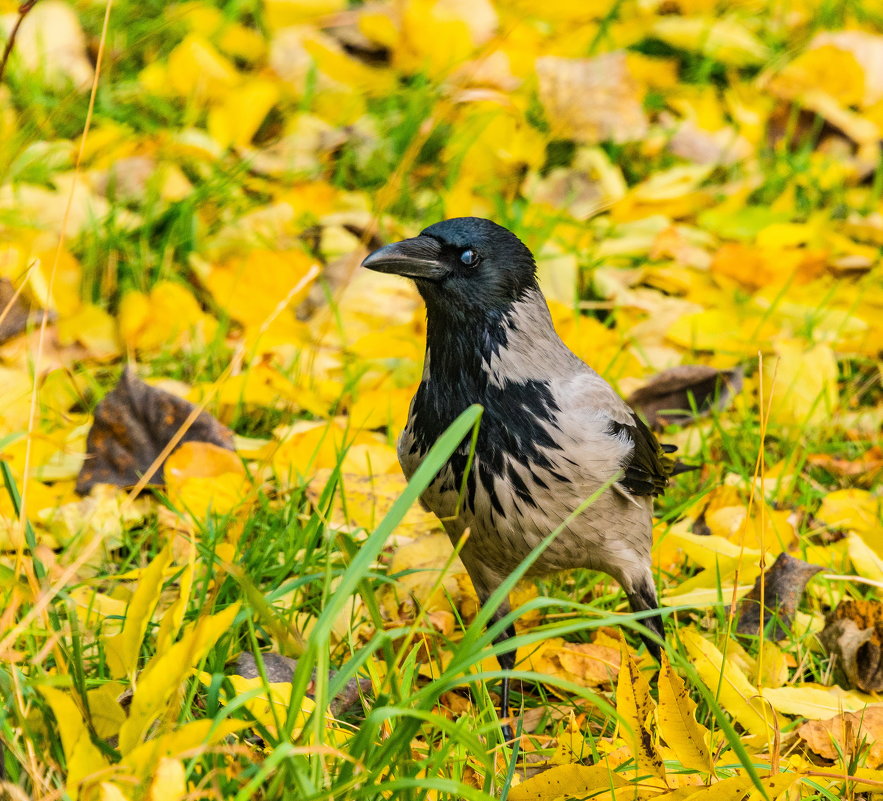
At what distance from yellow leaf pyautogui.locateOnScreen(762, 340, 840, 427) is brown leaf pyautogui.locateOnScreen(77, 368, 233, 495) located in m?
1.95

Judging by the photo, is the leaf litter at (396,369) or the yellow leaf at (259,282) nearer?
the leaf litter at (396,369)

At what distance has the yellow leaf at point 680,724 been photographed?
7.23 ft

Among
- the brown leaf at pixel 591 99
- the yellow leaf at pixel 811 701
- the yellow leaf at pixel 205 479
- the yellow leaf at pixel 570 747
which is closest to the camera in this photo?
the yellow leaf at pixel 570 747

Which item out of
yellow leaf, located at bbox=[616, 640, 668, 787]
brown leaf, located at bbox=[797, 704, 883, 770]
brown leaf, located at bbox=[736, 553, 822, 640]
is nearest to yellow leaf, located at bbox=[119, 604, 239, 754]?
yellow leaf, located at bbox=[616, 640, 668, 787]

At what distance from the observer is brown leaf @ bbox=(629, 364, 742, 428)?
3979 mm

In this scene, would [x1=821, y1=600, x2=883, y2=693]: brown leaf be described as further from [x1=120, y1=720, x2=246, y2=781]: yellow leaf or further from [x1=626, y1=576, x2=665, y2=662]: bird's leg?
[x1=120, y1=720, x2=246, y2=781]: yellow leaf

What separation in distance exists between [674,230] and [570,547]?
2.47m

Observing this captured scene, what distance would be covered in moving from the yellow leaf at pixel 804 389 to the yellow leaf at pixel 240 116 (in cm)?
262

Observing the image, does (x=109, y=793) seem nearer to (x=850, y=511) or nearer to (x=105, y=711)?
(x=105, y=711)

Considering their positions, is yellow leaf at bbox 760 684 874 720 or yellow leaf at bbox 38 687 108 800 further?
yellow leaf at bbox 760 684 874 720

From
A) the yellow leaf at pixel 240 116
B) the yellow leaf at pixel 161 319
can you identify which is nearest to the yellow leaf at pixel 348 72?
the yellow leaf at pixel 240 116

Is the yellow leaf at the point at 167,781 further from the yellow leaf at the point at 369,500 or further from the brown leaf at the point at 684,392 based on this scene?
the brown leaf at the point at 684,392

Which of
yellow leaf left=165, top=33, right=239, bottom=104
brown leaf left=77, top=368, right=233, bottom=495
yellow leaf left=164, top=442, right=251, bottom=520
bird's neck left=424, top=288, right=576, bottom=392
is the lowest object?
yellow leaf left=164, top=442, right=251, bottom=520

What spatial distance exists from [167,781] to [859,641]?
6.10 feet
